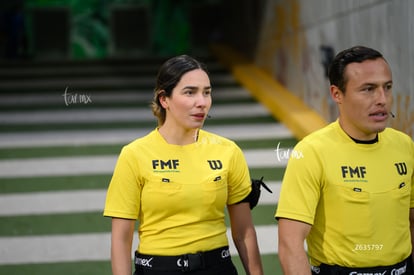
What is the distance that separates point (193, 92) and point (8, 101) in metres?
9.21

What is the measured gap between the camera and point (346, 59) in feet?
10.1

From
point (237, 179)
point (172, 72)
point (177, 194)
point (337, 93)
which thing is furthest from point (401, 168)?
point (172, 72)

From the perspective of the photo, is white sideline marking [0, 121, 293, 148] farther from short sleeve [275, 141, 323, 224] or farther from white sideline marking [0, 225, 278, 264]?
short sleeve [275, 141, 323, 224]

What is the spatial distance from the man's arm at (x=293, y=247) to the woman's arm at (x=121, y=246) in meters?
0.65

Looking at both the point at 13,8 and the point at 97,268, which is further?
the point at 13,8

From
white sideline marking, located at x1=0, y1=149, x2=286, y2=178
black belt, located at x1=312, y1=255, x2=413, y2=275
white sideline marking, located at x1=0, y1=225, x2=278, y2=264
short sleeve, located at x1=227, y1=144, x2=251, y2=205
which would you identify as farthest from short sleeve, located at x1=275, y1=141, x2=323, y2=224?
white sideline marking, located at x1=0, y1=149, x2=286, y2=178

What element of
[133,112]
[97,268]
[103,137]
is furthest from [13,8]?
[97,268]

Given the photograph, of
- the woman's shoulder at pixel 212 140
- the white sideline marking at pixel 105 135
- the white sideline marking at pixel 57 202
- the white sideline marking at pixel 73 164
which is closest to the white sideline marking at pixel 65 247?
the white sideline marking at pixel 57 202

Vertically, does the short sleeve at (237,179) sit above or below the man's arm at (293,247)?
above

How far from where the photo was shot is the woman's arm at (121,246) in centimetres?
319

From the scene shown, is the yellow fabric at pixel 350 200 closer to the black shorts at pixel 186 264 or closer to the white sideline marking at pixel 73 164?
the black shorts at pixel 186 264

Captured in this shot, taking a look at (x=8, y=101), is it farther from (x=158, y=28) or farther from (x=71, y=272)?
(x=158, y=28)

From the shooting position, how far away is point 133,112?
1114 cm

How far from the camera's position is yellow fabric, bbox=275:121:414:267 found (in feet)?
9.94
